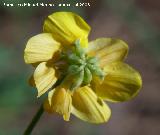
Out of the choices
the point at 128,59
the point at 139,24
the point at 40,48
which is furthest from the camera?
the point at 128,59

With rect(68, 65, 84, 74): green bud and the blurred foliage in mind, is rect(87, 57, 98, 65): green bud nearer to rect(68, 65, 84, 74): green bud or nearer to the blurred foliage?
rect(68, 65, 84, 74): green bud

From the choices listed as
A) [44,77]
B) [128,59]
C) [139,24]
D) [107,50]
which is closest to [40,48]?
[44,77]

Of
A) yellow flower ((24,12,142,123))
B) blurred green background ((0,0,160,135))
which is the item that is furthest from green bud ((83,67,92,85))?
blurred green background ((0,0,160,135))

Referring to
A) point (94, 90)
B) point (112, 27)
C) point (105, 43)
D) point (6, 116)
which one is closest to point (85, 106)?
point (94, 90)

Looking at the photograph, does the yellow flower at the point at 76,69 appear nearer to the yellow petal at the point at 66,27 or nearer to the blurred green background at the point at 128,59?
the yellow petal at the point at 66,27

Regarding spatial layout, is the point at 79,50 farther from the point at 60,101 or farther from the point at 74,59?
the point at 60,101

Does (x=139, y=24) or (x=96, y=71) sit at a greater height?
(x=96, y=71)

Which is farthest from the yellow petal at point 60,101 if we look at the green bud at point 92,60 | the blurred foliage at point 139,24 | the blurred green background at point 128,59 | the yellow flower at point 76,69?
the blurred foliage at point 139,24
